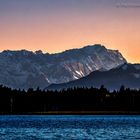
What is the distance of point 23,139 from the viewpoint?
431ft

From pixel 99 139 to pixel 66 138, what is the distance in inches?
268

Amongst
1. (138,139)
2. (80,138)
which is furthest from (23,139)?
(138,139)

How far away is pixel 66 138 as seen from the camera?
134m

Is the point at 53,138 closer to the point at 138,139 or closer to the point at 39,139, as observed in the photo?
the point at 39,139

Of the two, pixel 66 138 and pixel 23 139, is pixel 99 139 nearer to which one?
pixel 66 138

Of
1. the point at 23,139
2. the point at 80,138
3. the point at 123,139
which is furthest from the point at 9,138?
the point at 123,139

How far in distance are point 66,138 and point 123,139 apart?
11.6 meters

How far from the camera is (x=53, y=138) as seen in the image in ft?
440

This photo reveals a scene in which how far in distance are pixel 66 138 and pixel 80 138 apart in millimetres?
2944

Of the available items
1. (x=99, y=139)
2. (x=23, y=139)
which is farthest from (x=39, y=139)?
(x=99, y=139)

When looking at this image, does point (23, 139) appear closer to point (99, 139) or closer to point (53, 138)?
point (53, 138)

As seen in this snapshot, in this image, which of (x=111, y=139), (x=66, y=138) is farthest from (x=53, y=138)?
(x=111, y=139)

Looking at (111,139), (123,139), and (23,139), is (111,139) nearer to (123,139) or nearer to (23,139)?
(123,139)

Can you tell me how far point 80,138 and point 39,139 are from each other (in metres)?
8.57
